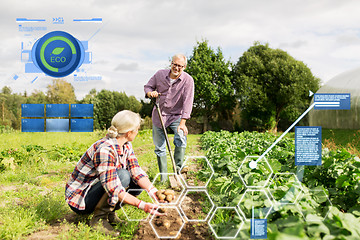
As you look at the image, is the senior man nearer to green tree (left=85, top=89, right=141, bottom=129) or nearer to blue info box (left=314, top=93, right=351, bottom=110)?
blue info box (left=314, top=93, right=351, bottom=110)

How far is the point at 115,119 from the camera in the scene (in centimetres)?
206

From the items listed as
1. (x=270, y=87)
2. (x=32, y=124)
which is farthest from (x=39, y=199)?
(x=270, y=87)

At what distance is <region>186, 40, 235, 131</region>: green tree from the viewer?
17.1 meters

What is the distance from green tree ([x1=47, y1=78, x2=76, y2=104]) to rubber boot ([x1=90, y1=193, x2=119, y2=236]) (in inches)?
643

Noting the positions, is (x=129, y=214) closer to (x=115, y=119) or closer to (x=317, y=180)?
(x=115, y=119)

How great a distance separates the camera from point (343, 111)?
35.0 feet

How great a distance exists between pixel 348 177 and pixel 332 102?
81 centimetres
